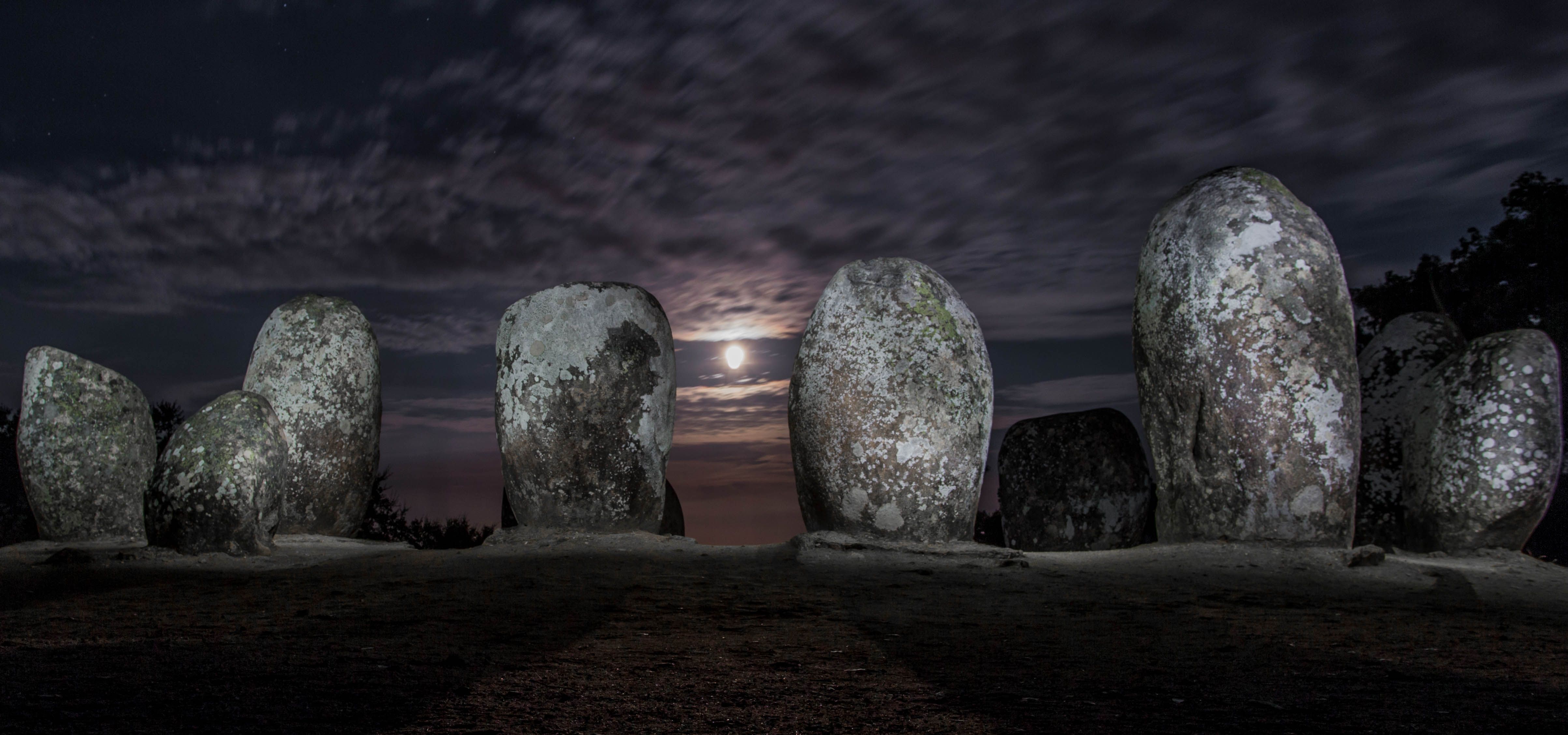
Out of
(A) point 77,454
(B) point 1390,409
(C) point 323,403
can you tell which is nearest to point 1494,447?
(B) point 1390,409

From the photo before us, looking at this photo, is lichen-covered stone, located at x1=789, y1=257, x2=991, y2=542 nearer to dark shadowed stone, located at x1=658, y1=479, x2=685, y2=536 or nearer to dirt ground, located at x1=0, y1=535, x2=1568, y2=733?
dirt ground, located at x1=0, y1=535, x2=1568, y2=733

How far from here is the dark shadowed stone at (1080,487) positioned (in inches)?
383

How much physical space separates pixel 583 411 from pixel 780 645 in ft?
16.7

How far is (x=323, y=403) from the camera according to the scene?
10.2 m

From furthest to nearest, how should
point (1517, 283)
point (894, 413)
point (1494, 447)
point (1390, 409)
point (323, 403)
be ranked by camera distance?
point (1517, 283) → point (323, 403) → point (1390, 409) → point (1494, 447) → point (894, 413)

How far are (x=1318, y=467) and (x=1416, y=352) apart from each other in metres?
3.48

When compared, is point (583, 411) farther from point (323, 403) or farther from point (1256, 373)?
point (1256, 373)

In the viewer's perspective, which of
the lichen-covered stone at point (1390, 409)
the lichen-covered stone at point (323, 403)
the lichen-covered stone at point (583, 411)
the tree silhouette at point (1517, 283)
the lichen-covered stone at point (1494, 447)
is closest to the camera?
the lichen-covered stone at point (1494, 447)

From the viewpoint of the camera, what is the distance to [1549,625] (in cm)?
500

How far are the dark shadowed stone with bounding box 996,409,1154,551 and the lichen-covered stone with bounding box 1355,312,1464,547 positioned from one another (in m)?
2.15

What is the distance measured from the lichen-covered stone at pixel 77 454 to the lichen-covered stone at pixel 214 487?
8.42 ft

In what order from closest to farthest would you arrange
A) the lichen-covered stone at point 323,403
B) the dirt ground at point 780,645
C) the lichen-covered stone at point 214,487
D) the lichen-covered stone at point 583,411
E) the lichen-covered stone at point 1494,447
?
the dirt ground at point 780,645 → the lichen-covered stone at point 214,487 → the lichen-covered stone at point 1494,447 → the lichen-covered stone at point 583,411 → the lichen-covered stone at point 323,403

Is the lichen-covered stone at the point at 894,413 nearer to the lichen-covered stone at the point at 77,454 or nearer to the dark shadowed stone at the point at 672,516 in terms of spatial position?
the dark shadowed stone at the point at 672,516

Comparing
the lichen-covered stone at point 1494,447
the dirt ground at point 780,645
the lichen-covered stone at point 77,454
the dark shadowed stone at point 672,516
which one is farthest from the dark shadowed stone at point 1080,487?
the lichen-covered stone at point 77,454
